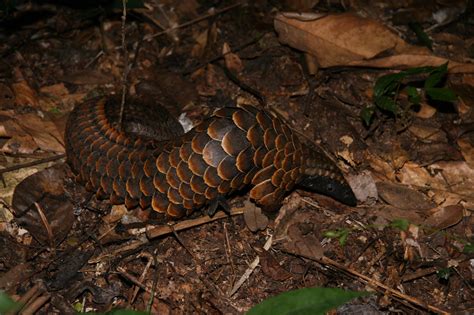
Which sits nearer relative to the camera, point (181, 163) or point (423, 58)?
point (181, 163)

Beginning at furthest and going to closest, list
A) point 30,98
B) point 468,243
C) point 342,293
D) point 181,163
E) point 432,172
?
point 30,98 → point 432,172 → point 468,243 → point 181,163 → point 342,293

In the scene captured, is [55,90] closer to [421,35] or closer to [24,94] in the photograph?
[24,94]

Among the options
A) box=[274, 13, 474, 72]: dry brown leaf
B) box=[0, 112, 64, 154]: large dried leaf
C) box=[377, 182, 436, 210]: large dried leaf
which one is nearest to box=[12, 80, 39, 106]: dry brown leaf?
box=[0, 112, 64, 154]: large dried leaf

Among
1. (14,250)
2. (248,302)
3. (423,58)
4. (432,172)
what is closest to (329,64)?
(423,58)

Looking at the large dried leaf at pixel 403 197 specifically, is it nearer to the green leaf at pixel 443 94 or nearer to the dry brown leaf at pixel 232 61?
the green leaf at pixel 443 94

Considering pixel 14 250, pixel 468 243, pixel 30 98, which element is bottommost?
pixel 468 243

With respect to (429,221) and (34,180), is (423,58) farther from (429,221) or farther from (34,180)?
(34,180)

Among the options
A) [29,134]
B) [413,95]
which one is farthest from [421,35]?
[29,134]
